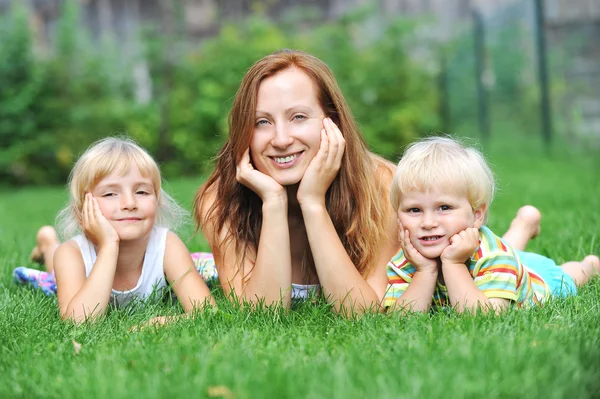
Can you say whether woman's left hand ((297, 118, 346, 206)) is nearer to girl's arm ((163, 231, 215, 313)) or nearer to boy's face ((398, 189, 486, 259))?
boy's face ((398, 189, 486, 259))

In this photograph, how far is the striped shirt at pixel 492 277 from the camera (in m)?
3.07

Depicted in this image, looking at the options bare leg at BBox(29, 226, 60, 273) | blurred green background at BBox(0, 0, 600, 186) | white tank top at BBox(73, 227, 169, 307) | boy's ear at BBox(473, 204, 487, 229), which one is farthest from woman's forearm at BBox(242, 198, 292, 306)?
blurred green background at BBox(0, 0, 600, 186)

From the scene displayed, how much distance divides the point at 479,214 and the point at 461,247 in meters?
0.27

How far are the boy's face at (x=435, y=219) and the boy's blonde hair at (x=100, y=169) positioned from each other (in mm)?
1287

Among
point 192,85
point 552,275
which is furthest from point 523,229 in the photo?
point 192,85

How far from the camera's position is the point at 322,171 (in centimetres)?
329

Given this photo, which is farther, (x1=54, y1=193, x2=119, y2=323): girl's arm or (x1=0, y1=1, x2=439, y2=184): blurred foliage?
(x1=0, y1=1, x2=439, y2=184): blurred foliage

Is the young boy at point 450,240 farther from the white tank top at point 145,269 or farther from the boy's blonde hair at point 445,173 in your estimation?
the white tank top at point 145,269

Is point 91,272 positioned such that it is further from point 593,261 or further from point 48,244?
point 593,261

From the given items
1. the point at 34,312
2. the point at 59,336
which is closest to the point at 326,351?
the point at 59,336

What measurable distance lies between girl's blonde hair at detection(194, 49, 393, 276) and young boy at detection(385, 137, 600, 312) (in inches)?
9.7

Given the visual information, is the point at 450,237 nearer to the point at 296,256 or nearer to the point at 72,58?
the point at 296,256

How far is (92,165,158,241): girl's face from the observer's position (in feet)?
11.5

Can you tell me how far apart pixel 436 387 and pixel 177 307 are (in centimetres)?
172
